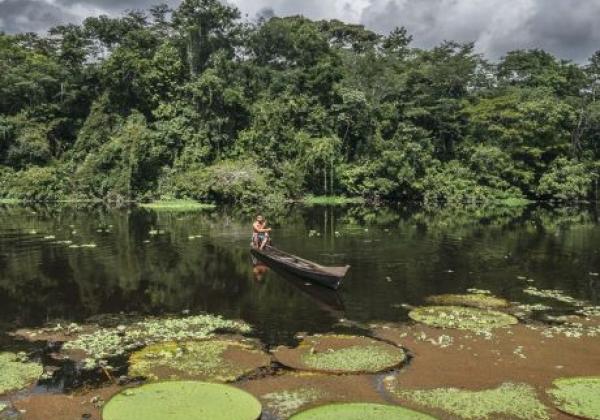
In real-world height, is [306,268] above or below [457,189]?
below

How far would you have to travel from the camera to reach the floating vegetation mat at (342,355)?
13060 mm

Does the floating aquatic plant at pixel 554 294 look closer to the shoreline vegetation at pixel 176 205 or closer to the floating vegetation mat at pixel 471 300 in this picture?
the floating vegetation mat at pixel 471 300

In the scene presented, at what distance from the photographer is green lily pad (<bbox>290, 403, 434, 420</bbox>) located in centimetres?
1041

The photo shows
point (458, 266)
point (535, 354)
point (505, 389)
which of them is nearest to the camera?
point (505, 389)

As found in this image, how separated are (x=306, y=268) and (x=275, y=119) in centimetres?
4580

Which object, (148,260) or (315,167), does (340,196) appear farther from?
(148,260)

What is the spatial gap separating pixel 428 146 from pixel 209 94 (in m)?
24.2

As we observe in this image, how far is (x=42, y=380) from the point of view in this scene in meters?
12.6

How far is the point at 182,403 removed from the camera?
1088 centimetres

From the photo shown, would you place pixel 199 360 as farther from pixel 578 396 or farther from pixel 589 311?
pixel 589 311

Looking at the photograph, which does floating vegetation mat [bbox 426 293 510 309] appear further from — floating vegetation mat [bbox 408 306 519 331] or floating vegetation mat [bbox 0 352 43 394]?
floating vegetation mat [bbox 0 352 43 394]

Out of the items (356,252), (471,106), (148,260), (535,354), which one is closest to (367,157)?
(471,106)

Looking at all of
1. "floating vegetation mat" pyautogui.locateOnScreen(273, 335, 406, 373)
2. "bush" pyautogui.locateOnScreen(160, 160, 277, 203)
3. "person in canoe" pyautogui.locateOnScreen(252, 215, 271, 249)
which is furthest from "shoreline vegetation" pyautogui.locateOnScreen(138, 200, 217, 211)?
"floating vegetation mat" pyautogui.locateOnScreen(273, 335, 406, 373)

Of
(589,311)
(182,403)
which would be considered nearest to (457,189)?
(589,311)
